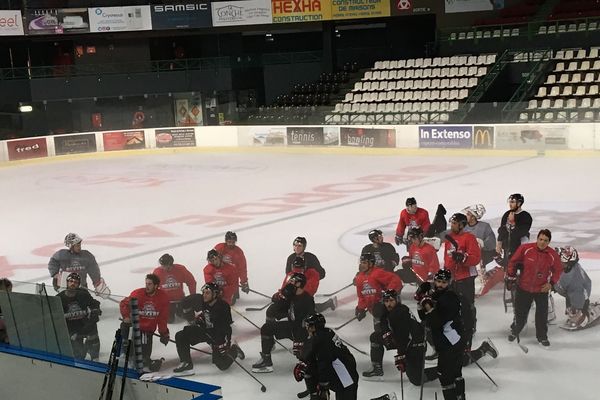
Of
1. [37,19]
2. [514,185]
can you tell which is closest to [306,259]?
[514,185]

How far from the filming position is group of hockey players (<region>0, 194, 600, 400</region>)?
20.0 feet

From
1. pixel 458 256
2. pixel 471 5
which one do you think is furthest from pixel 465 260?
pixel 471 5

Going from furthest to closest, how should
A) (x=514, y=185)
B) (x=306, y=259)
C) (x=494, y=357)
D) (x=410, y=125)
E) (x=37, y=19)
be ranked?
(x=37, y=19)
(x=410, y=125)
(x=514, y=185)
(x=306, y=259)
(x=494, y=357)

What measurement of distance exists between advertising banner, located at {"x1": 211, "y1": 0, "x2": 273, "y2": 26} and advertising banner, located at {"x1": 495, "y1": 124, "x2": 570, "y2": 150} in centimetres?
1167

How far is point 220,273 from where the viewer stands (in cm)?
862

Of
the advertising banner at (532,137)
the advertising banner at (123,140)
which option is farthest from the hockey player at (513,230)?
the advertising banner at (123,140)

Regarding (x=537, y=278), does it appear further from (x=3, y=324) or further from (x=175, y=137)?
(x=175, y=137)

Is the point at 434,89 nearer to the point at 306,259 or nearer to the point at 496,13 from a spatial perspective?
the point at 496,13

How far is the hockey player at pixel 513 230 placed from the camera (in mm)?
9094

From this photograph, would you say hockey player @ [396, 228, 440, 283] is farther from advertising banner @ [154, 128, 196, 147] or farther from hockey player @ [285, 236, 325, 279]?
advertising banner @ [154, 128, 196, 147]

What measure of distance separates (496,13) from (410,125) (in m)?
9.59

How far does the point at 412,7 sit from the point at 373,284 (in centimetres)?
2338

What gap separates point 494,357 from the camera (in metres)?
7.14

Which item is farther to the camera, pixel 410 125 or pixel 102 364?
pixel 410 125
